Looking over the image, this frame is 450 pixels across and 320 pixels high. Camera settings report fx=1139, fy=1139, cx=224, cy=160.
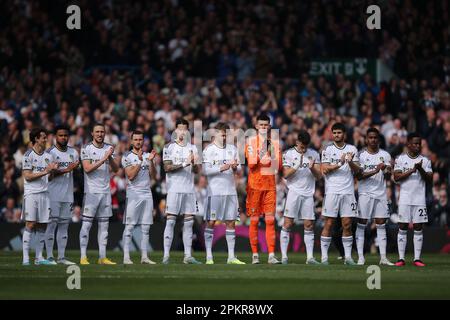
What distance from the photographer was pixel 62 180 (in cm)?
2239

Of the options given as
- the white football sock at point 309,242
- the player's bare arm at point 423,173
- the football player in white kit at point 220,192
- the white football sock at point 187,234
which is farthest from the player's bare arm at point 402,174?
the white football sock at point 187,234

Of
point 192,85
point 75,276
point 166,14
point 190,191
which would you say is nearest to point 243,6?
point 166,14

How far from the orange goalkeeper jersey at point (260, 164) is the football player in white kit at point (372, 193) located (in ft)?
5.52

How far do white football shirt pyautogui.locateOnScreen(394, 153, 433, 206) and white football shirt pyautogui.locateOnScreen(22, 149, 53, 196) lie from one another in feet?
22.6

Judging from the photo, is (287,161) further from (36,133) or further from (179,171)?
(36,133)

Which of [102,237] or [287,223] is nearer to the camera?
[102,237]

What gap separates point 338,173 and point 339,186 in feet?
0.84

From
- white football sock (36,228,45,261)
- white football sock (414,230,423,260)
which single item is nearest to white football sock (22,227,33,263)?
white football sock (36,228,45,261)

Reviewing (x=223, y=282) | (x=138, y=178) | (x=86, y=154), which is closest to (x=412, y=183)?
(x=138, y=178)

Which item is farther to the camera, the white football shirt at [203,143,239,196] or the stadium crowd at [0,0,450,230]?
the stadium crowd at [0,0,450,230]

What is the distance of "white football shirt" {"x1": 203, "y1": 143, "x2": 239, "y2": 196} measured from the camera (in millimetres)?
22438

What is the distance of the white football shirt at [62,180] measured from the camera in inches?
875

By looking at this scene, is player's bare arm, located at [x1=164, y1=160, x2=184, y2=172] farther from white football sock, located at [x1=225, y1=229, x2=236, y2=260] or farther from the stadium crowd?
the stadium crowd

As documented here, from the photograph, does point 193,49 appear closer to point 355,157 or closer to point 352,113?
point 352,113
